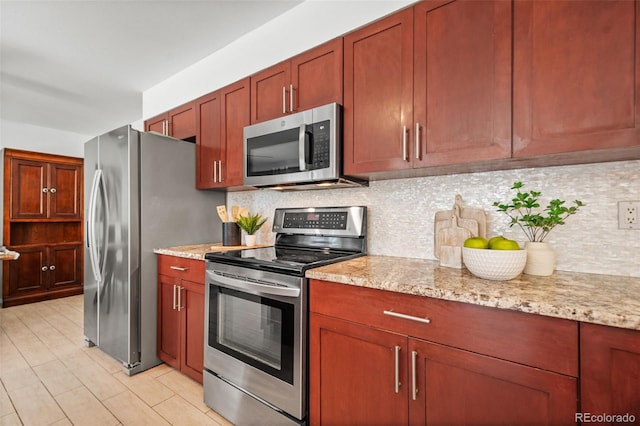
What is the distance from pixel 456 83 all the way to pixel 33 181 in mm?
5245

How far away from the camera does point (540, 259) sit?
1316 mm

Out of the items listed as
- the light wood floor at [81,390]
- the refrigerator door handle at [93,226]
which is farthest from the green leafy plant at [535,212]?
the refrigerator door handle at [93,226]

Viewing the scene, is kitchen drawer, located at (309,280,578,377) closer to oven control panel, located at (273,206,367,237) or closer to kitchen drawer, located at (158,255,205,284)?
oven control panel, located at (273,206,367,237)

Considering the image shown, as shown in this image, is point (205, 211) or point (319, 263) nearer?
point (319, 263)

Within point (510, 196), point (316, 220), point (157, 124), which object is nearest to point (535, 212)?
point (510, 196)

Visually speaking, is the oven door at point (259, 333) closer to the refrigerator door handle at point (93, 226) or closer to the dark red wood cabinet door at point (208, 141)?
the dark red wood cabinet door at point (208, 141)

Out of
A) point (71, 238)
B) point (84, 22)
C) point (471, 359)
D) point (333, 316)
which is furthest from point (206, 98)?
point (71, 238)

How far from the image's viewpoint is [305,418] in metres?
1.45

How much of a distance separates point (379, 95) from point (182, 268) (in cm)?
171

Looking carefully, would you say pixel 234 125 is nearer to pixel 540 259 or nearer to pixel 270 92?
pixel 270 92

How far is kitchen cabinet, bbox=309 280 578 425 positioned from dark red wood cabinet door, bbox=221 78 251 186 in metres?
1.28

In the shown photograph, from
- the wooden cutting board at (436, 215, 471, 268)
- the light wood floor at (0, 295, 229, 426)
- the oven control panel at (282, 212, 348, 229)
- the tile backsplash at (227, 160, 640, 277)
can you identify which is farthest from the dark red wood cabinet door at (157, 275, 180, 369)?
the wooden cutting board at (436, 215, 471, 268)

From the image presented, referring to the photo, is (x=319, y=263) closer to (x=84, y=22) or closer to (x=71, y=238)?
(x=84, y=22)

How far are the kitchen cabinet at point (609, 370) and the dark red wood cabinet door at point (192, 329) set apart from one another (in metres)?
1.92
